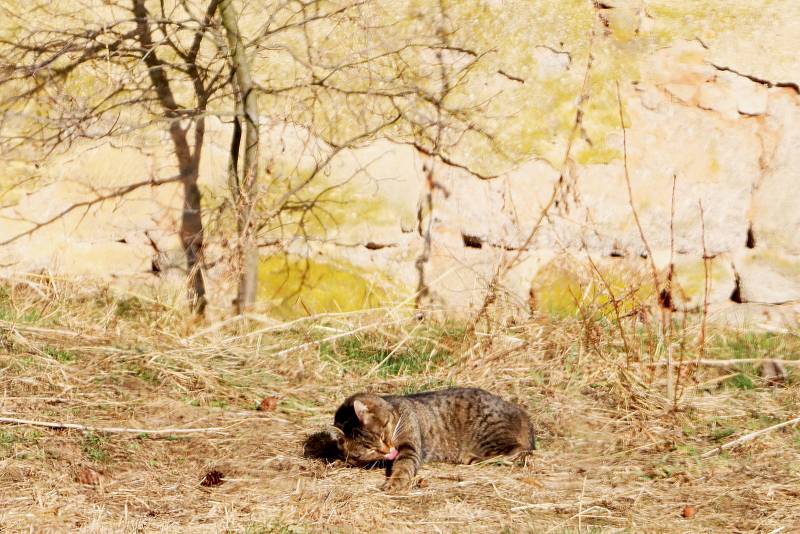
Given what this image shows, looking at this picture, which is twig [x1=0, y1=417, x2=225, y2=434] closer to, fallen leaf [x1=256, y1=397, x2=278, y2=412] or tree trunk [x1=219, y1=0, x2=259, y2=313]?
fallen leaf [x1=256, y1=397, x2=278, y2=412]

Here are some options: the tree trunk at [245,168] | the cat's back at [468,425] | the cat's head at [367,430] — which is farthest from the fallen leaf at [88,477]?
the tree trunk at [245,168]

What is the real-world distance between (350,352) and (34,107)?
9.40 feet

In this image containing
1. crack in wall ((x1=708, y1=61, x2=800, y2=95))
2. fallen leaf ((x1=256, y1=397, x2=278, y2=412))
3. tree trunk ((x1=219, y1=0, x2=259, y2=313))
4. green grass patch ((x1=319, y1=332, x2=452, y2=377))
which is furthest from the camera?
crack in wall ((x1=708, y1=61, x2=800, y2=95))

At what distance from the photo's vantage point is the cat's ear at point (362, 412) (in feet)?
14.5

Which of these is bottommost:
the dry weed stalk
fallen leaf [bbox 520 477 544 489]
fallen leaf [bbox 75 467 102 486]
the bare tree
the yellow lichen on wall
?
fallen leaf [bbox 75 467 102 486]

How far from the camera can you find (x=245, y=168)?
21.1ft

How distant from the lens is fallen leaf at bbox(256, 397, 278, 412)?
516cm

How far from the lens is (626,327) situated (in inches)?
244

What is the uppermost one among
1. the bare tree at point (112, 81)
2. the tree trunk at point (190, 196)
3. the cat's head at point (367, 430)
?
the bare tree at point (112, 81)

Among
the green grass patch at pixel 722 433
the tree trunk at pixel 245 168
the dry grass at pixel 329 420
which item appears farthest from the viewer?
the tree trunk at pixel 245 168

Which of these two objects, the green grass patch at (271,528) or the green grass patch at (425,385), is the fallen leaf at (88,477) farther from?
the green grass patch at (425,385)

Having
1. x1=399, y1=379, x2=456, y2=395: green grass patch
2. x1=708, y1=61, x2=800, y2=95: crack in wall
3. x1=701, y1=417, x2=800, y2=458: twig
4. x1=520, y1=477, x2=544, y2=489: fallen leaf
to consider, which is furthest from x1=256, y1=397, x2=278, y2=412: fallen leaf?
x1=708, y1=61, x2=800, y2=95: crack in wall

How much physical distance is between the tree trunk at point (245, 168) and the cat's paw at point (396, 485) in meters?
2.50

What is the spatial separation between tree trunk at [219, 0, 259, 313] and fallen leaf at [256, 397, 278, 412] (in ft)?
4.39
